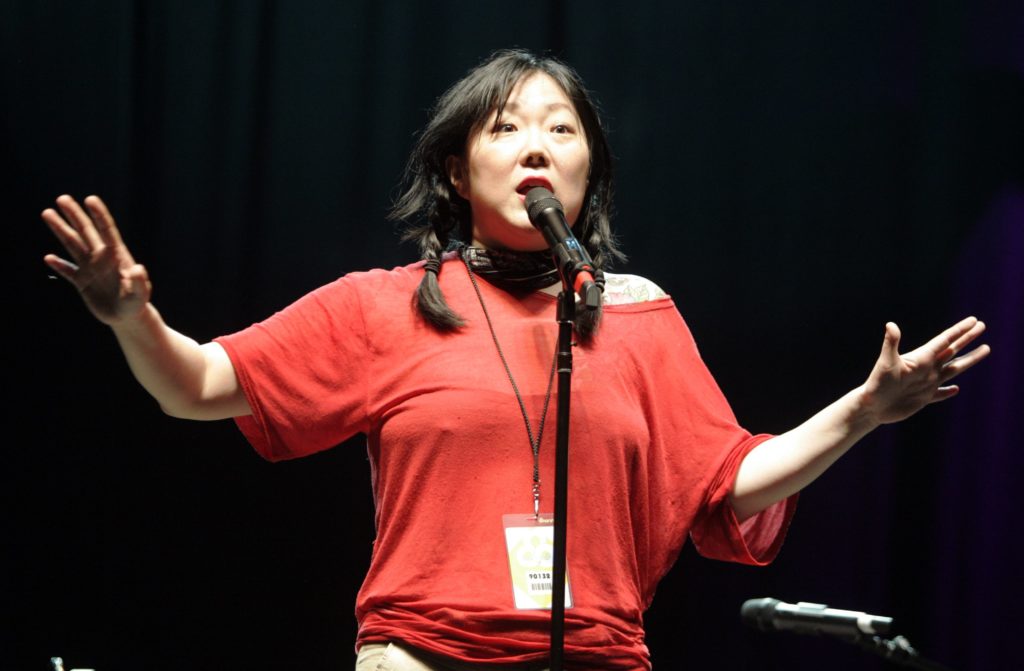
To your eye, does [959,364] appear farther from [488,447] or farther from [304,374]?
[304,374]

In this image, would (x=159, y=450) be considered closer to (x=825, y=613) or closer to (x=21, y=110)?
(x=21, y=110)

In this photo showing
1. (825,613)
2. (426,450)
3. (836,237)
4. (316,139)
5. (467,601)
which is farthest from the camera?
(836,237)

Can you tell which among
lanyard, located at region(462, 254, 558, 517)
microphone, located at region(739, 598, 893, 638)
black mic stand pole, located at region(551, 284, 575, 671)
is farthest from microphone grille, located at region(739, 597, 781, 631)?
lanyard, located at region(462, 254, 558, 517)

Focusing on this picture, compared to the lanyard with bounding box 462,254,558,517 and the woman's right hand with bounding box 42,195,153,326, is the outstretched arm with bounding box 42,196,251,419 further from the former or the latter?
the lanyard with bounding box 462,254,558,517

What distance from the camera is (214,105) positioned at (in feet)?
9.00

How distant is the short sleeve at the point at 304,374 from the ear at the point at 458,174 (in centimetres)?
35

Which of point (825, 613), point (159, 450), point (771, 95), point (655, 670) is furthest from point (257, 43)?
point (825, 613)

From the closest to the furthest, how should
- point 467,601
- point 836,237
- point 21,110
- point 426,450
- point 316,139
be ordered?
point 467,601, point 426,450, point 21,110, point 316,139, point 836,237

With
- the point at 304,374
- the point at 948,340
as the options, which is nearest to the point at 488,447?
the point at 304,374

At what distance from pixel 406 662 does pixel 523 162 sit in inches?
31.8

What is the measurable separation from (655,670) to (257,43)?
175 centimetres

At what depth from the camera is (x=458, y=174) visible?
210 centimetres

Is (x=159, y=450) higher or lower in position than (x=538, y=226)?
lower

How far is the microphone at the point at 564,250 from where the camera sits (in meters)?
1.50
